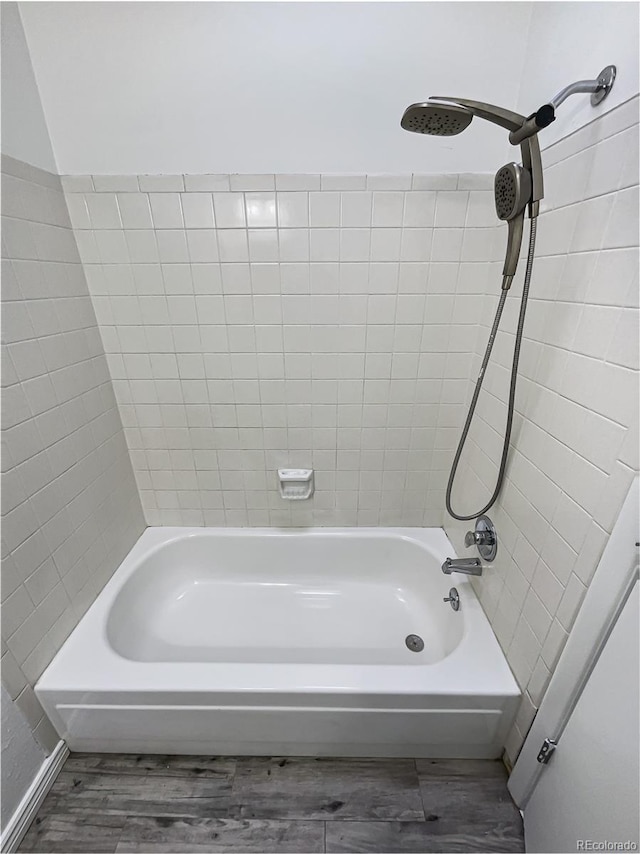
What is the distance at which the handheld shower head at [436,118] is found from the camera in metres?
0.78

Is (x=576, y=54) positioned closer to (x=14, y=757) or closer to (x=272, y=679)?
(x=272, y=679)

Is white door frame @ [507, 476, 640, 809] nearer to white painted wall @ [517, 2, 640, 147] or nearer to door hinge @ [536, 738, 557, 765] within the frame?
door hinge @ [536, 738, 557, 765]

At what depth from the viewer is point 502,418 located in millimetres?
1094

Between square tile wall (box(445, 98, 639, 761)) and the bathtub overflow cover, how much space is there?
382 mm

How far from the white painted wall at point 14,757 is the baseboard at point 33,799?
16mm

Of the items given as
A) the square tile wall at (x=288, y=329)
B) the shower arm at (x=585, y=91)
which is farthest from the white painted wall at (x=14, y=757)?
the shower arm at (x=585, y=91)

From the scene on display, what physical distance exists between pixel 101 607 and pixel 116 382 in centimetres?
82

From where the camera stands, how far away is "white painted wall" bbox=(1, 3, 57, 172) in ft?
3.10

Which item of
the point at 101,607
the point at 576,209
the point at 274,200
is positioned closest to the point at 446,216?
the point at 576,209

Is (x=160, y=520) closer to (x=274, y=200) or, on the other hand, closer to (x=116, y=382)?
(x=116, y=382)

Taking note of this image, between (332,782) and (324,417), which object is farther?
(324,417)

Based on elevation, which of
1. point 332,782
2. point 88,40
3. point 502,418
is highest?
point 88,40

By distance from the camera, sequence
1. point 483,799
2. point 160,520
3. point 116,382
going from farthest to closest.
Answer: point 160,520 → point 116,382 → point 483,799

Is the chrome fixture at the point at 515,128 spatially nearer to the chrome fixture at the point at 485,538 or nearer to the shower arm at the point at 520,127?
the shower arm at the point at 520,127
